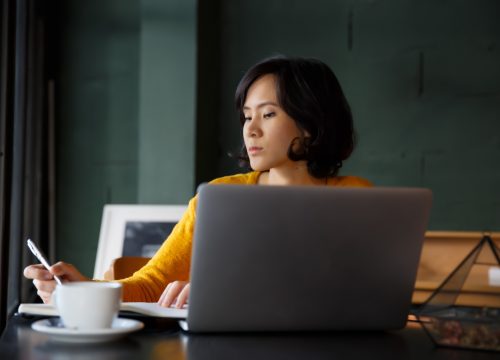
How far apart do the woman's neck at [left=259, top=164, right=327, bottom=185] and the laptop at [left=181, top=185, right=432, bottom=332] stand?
789 mm

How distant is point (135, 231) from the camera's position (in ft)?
10.7

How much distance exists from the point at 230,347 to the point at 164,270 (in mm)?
723

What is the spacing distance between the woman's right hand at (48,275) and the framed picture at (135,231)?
1.90 meters

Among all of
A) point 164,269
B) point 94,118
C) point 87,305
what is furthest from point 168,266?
point 94,118

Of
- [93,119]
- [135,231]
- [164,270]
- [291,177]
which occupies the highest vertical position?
[93,119]

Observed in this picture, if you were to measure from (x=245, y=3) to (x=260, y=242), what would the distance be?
2.73 meters

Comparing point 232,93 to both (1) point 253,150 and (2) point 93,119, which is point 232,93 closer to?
(2) point 93,119

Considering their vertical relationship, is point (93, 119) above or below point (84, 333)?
above

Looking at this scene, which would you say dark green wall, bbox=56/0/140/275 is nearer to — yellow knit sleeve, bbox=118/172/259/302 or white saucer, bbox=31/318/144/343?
yellow knit sleeve, bbox=118/172/259/302

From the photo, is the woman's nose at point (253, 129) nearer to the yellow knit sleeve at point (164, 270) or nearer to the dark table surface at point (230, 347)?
the yellow knit sleeve at point (164, 270)

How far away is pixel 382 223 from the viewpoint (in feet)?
3.42

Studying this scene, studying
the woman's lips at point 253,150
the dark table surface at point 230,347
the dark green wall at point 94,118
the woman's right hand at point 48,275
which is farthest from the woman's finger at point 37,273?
the dark green wall at point 94,118

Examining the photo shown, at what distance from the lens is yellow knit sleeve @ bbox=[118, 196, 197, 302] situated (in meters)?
1.53

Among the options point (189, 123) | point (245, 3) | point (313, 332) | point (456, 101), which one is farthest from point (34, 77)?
point (313, 332)
